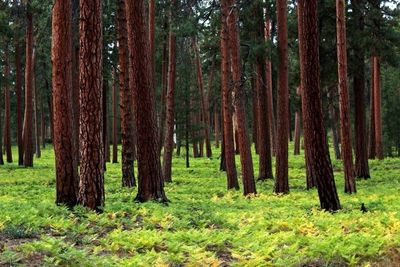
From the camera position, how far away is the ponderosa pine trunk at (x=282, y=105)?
50.4 feet

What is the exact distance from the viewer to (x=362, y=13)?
67.0ft

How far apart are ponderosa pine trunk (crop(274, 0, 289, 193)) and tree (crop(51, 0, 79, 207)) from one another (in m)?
7.20

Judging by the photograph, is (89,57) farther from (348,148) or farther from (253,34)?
(253,34)

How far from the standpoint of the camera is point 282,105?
1543 cm

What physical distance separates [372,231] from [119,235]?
14.7 ft

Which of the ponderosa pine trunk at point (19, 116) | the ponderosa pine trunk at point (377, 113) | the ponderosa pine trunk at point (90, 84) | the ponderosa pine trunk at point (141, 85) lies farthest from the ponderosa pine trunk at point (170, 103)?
the ponderosa pine trunk at point (377, 113)

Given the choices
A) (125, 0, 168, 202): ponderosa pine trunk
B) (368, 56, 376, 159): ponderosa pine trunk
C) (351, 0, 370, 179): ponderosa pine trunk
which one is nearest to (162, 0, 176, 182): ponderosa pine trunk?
(125, 0, 168, 202): ponderosa pine trunk

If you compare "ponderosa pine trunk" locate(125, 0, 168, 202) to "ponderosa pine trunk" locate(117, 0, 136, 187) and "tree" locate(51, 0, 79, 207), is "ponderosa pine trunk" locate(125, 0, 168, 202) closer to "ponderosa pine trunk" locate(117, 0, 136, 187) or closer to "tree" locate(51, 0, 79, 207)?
"tree" locate(51, 0, 79, 207)

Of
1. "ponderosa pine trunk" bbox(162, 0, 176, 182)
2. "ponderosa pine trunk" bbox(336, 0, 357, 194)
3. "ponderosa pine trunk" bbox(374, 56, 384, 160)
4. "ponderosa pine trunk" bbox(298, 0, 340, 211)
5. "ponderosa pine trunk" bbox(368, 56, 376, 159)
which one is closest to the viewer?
"ponderosa pine trunk" bbox(298, 0, 340, 211)

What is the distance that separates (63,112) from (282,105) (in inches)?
296

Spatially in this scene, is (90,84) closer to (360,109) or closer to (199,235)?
(199,235)

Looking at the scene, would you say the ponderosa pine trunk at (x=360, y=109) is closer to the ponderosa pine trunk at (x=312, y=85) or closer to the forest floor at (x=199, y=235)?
the forest floor at (x=199, y=235)

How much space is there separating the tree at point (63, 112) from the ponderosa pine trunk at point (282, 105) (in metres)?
7.20

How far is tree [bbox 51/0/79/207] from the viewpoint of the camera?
10.5 metres
